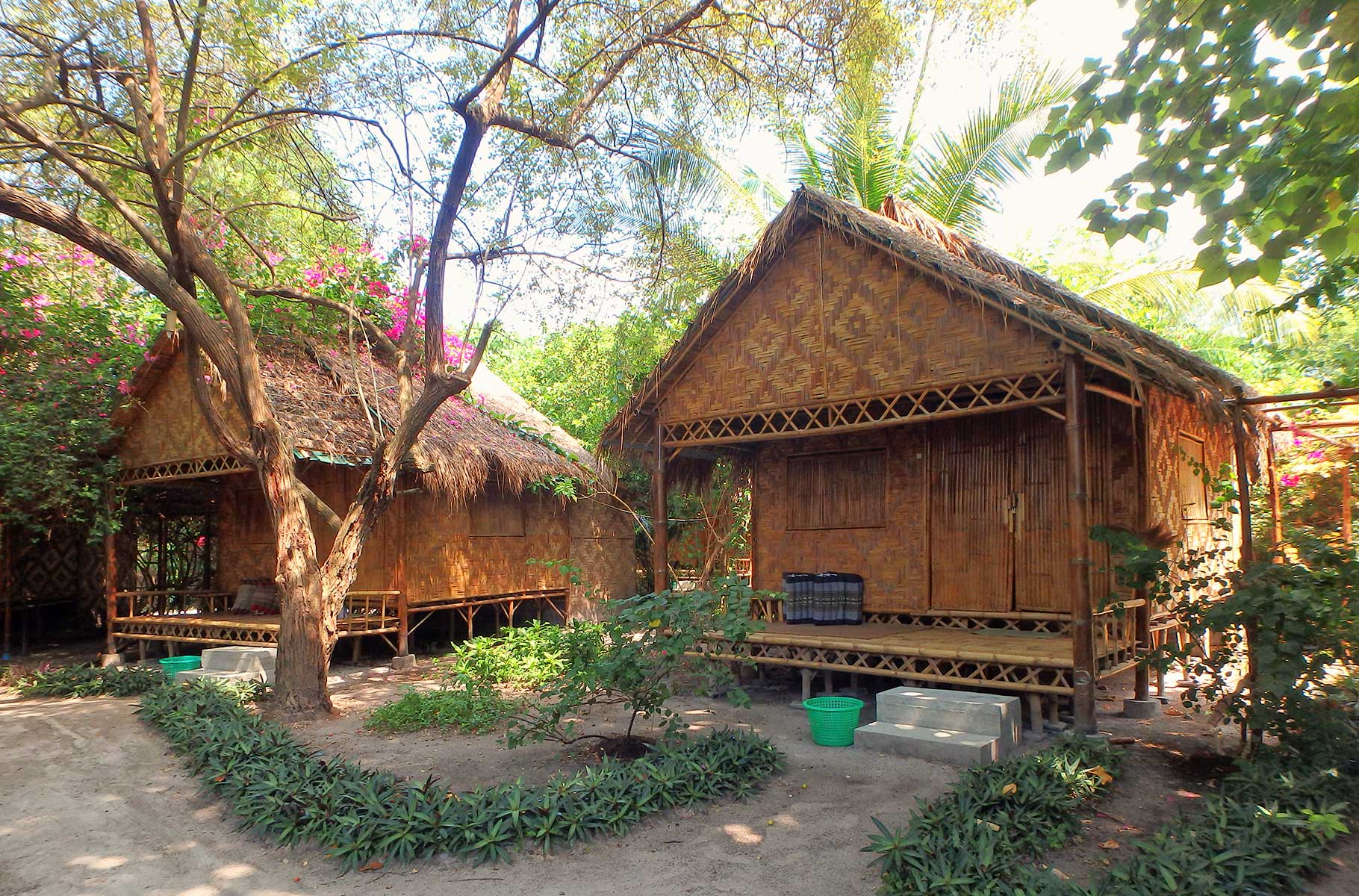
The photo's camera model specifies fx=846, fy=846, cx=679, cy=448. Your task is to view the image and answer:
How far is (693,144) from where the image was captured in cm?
1144

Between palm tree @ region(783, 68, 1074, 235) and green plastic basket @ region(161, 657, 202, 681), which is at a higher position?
palm tree @ region(783, 68, 1074, 235)

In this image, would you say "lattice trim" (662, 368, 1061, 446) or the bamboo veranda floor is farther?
"lattice trim" (662, 368, 1061, 446)

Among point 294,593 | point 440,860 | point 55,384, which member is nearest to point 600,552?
point 294,593

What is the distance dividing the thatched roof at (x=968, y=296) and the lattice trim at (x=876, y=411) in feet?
1.57

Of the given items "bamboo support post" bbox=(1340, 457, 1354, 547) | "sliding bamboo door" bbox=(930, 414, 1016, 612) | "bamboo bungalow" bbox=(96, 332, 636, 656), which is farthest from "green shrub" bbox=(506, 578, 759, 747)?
"bamboo support post" bbox=(1340, 457, 1354, 547)

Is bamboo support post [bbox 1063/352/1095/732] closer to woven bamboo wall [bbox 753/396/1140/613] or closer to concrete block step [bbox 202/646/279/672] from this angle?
woven bamboo wall [bbox 753/396/1140/613]

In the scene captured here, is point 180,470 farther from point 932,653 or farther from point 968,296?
point 968,296

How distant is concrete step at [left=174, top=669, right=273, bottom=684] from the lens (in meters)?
8.48

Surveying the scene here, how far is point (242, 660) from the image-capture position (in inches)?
352

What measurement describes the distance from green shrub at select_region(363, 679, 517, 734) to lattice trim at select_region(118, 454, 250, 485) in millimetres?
4127

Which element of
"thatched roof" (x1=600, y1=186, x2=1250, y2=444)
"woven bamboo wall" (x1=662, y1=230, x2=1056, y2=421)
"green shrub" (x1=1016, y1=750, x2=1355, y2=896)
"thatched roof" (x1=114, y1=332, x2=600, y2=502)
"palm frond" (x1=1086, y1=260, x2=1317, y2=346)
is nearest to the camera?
"green shrub" (x1=1016, y1=750, x2=1355, y2=896)

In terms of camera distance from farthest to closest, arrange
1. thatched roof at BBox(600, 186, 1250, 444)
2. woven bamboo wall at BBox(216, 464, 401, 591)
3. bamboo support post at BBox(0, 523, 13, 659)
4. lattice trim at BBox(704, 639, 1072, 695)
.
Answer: bamboo support post at BBox(0, 523, 13, 659), woven bamboo wall at BBox(216, 464, 401, 591), lattice trim at BBox(704, 639, 1072, 695), thatched roof at BBox(600, 186, 1250, 444)

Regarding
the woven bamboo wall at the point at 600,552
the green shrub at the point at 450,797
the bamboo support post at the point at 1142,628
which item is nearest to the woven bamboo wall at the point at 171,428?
the green shrub at the point at 450,797

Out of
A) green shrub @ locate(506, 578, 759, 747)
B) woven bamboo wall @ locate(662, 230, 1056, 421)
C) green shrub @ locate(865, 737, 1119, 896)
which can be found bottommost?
green shrub @ locate(865, 737, 1119, 896)
